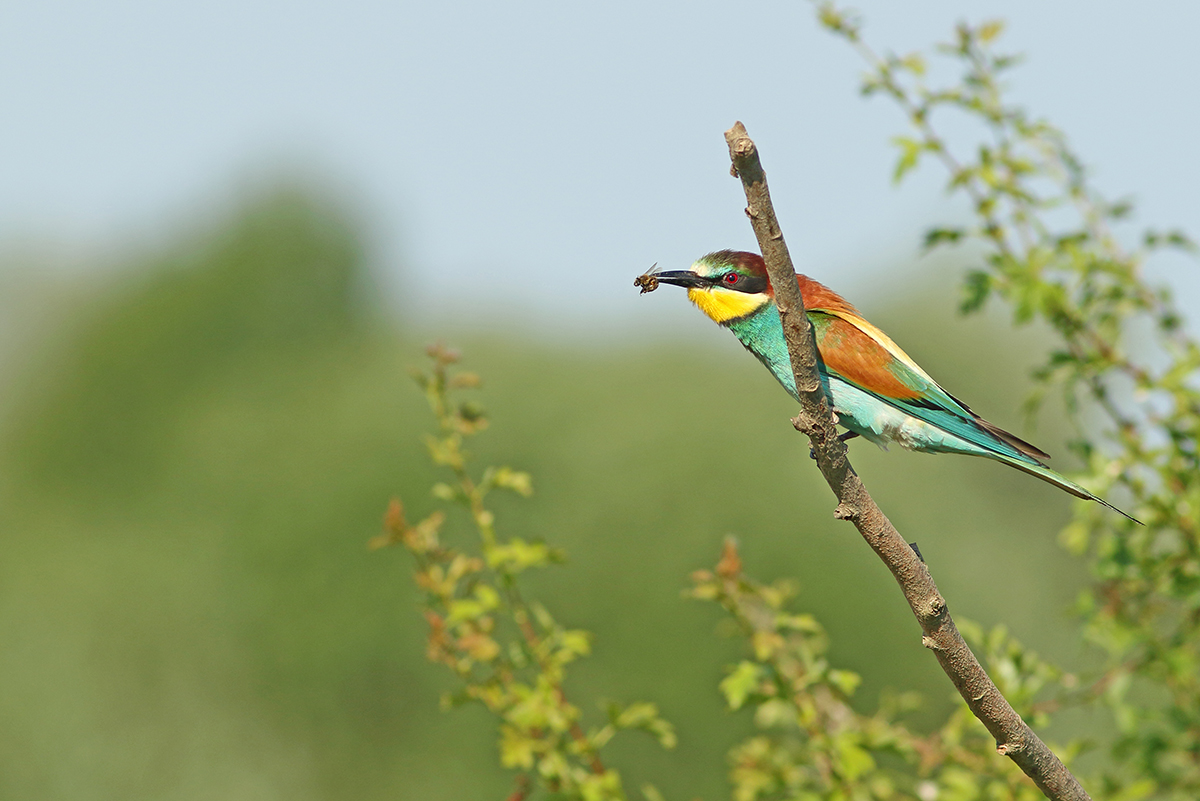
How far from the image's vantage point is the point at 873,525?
6.75 feet

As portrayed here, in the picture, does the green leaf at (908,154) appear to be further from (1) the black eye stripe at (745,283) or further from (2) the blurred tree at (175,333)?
(2) the blurred tree at (175,333)

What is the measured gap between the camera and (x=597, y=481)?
19.2 metres

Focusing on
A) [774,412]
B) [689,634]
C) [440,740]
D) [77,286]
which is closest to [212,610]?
[440,740]

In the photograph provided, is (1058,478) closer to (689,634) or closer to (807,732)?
(807,732)

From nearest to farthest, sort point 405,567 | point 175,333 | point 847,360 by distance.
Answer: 1. point 847,360
2. point 405,567
3. point 175,333

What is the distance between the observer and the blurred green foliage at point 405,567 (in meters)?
16.4

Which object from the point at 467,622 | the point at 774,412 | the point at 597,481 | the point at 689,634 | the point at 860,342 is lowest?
the point at 467,622

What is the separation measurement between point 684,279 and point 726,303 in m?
0.16

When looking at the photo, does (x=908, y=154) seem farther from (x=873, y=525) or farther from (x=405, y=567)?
(x=405, y=567)

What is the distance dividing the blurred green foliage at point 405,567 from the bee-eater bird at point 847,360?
10681 mm

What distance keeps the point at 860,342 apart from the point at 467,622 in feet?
4.10

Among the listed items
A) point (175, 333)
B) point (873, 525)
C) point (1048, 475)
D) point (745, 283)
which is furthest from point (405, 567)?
point (873, 525)

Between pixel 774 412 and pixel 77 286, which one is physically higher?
pixel 77 286

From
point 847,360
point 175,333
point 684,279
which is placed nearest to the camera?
point 847,360
